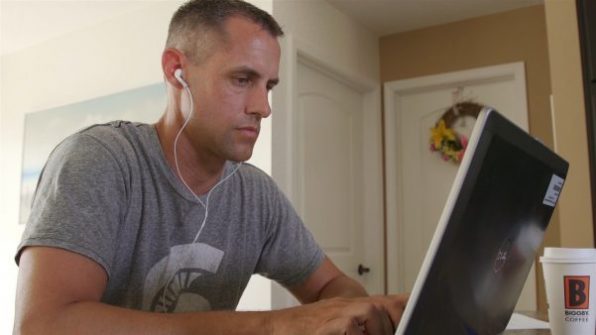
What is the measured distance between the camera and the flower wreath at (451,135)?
137 inches

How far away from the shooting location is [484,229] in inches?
23.1

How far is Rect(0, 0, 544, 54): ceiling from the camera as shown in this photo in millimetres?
3264

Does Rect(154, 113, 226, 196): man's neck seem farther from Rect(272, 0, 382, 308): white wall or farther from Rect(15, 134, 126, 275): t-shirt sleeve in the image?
Rect(272, 0, 382, 308): white wall

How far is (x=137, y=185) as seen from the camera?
1053 mm

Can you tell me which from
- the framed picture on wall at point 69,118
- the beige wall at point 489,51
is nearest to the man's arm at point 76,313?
the framed picture on wall at point 69,118

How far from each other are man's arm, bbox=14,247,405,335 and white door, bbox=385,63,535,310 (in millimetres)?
2923

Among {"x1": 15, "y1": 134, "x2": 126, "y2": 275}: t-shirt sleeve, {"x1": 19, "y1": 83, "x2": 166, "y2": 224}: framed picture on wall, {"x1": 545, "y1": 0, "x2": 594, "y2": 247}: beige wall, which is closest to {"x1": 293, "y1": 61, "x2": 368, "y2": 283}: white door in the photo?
{"x1": 19, "y1": 83, "x2": 166, "y2": 224}: framed picture on wall

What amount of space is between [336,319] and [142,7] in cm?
299

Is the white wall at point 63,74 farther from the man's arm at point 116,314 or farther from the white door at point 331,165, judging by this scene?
the man's arm at point 116,314

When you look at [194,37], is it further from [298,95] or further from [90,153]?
[298,95]

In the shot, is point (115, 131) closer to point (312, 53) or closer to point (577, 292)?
point (577, 292)

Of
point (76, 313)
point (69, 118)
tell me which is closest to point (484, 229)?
point (76, 313)

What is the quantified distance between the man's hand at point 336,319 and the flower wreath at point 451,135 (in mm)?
2918

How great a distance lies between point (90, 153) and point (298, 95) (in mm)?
2203
